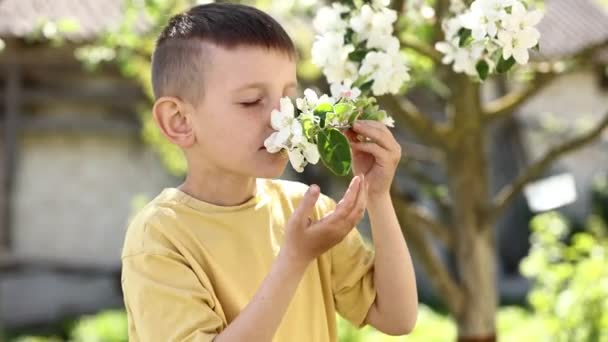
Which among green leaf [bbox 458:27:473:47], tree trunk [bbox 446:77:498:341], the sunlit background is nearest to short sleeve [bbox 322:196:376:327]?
green leaf [bbox 458:27:473:47]

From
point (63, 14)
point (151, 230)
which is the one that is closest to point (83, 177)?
point (63, 14)

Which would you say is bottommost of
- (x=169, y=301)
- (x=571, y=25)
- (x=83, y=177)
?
(x=571, y=25)

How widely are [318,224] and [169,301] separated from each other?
0.29 m

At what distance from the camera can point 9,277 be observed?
927cm

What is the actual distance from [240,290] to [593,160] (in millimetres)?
11753

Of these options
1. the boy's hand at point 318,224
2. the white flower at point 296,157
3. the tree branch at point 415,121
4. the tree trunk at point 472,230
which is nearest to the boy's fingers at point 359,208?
the boy's hand at point 318,224

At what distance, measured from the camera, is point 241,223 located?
182 centimetres

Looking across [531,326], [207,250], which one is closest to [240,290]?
[207,250]

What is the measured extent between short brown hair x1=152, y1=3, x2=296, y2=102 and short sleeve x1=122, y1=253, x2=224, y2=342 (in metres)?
0.31

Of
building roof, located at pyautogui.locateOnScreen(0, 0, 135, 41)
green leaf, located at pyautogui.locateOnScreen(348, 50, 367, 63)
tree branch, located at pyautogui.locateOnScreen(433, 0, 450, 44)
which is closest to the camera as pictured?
green leaf, located at pyautogui.locateOnScreen(348, 50, 367, 63)

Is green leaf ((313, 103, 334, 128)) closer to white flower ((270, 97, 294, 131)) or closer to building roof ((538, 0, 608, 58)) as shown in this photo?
white flower ((270, 97, 294, 131))

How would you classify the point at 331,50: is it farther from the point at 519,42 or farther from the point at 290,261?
the point at 290,261

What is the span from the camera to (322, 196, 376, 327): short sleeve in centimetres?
196

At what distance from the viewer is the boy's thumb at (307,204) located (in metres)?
1.61
